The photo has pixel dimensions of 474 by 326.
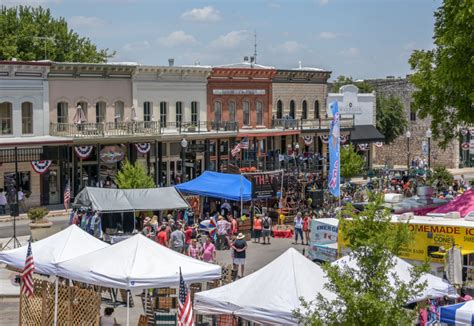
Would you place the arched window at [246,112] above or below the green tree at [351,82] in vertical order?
below

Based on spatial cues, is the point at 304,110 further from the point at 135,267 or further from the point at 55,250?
the point at 135,267

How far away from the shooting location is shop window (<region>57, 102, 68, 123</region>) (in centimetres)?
4553

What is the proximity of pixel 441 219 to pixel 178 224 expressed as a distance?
11542 mm

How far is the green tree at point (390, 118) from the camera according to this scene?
2859 inches

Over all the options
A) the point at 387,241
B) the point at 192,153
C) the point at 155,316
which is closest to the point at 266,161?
the point at 192,153

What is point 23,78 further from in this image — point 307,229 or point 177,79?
point 307,229

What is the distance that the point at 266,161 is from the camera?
5391 cm

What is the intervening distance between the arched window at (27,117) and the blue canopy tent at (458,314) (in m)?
31.9

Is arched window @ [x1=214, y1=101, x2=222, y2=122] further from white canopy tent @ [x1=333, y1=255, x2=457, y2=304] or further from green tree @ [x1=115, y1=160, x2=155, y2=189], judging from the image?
white canopy tent @ [x1=333, y1=255, x2=457, y2=304]

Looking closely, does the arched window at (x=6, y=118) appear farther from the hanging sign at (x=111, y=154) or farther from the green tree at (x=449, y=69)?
the green tree at (x=449, y=69)

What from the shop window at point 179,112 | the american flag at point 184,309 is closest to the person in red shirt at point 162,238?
the american flag at point 184,309

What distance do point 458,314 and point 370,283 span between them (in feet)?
11.2

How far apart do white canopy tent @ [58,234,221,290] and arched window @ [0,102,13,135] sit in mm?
25507

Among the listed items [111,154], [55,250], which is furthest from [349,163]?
[55,250]
